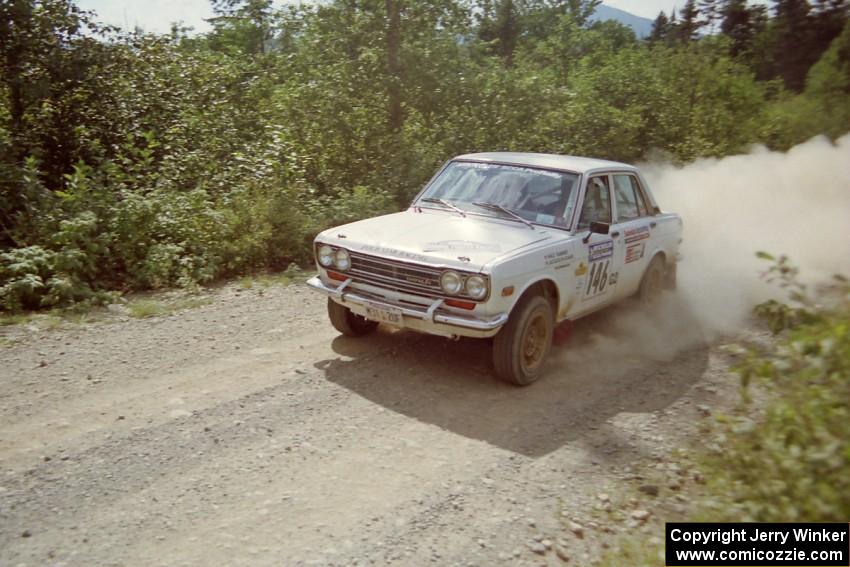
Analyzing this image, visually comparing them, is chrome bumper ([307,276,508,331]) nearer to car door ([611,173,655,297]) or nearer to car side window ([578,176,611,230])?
car side window ([578,176,611,230])

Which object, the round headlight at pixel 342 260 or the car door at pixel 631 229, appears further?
the car door at pixel 631 229

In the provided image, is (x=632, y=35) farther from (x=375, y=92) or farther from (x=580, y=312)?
(x=580, y=312)

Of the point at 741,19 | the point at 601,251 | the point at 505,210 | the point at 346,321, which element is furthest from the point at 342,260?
the point at 741,19

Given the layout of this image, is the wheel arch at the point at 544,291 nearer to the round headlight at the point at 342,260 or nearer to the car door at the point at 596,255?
the car door at the point at 596,255

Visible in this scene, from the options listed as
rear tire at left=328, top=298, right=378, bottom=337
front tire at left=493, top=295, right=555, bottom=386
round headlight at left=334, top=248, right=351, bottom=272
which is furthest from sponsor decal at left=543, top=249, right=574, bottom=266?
rear tire at left=328, top=298, right=378, bottom=337

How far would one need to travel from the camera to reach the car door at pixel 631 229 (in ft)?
22.9

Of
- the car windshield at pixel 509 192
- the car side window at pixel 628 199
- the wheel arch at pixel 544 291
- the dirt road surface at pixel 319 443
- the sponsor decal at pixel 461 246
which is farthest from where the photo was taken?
the car side window at pixel 628 199

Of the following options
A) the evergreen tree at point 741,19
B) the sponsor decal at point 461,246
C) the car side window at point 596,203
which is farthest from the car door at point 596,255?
the evergreen tree at point 741,19

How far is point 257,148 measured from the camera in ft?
38.5

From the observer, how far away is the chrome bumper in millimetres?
5297

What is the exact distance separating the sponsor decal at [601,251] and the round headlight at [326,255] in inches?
94.1

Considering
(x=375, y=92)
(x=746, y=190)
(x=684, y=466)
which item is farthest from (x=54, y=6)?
(x=746, y=190)

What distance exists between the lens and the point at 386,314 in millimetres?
5609

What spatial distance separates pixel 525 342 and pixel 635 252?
2.17 m
